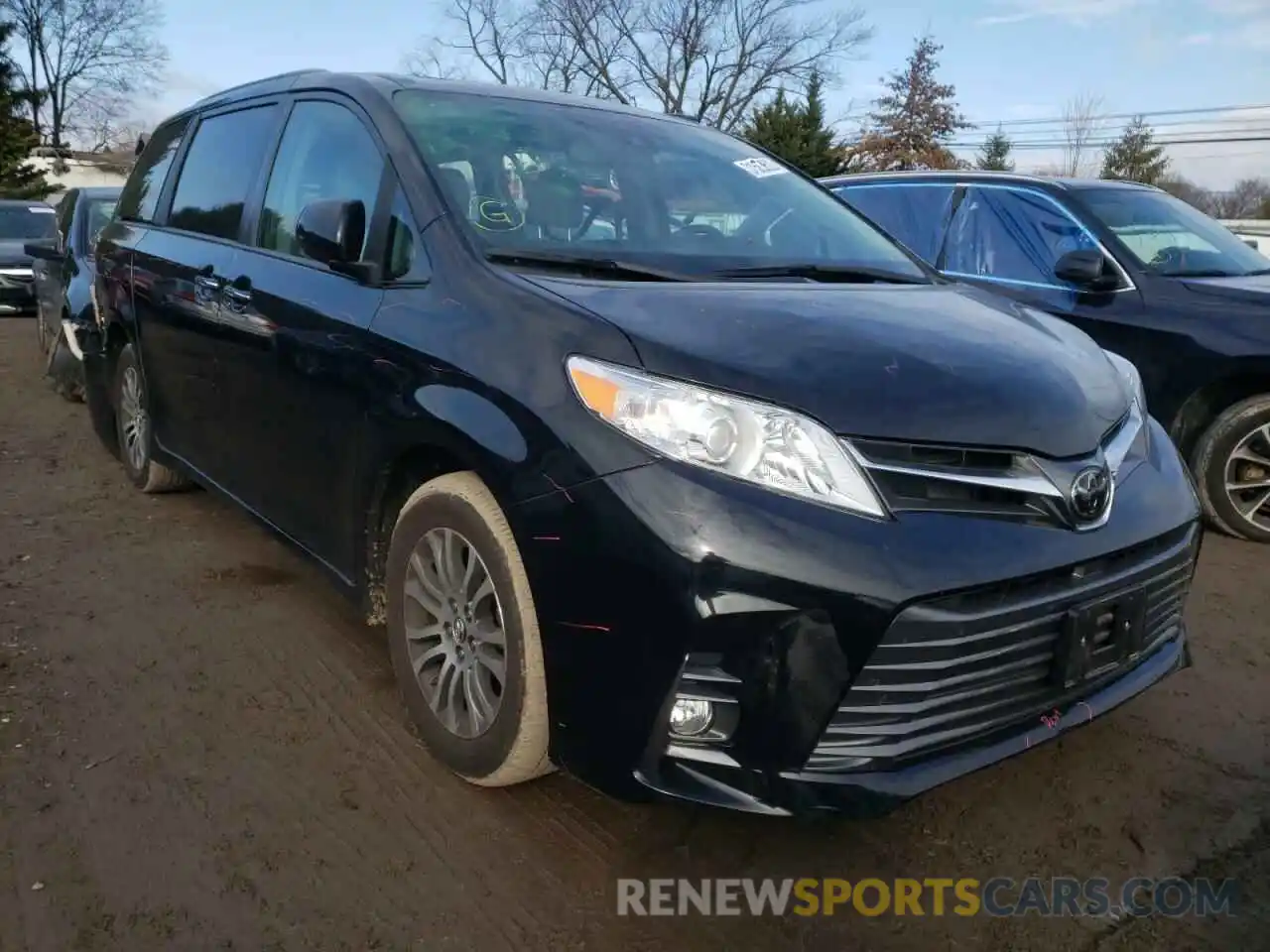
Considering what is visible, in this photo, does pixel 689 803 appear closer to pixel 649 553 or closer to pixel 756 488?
pixel 649 553

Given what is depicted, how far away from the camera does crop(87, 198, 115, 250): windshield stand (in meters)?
7.47

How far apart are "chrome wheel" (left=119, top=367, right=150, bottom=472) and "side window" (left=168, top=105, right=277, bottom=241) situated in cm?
91

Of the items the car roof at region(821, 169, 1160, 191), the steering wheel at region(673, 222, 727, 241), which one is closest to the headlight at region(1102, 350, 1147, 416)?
the steering wheel at region(673, 222, 727, 241)

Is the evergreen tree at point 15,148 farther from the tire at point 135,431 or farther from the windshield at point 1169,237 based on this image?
the windshield at point 1169,237

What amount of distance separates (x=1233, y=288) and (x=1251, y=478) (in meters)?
0.90

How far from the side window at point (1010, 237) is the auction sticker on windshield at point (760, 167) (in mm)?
2308

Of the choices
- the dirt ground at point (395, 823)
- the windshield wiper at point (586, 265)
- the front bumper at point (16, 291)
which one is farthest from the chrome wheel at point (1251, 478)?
the front bumper at point (16, 291)

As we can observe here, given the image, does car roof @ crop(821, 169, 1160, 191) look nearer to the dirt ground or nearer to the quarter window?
the dirt ground

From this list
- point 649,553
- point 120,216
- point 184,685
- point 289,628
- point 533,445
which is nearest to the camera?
point 649,553

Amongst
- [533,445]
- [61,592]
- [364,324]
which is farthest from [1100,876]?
[61,592]

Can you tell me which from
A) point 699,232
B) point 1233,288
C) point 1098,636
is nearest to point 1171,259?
point 1233,288

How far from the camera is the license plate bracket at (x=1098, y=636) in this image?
2246 millimetres

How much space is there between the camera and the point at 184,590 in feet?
13.2

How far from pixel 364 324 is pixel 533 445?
880 mm
